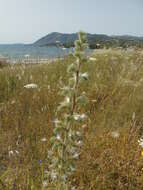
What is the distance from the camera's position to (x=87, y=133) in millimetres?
3014

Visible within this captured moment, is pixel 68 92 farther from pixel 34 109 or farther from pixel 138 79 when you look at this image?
pixel 138 79

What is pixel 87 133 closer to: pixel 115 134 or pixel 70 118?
pixel 115 134

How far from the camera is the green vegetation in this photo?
8.22 ft

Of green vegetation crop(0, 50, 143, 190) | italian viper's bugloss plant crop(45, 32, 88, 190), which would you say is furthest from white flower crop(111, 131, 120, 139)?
italian viper's bugloss plant crop(45, 32, 88, 190)

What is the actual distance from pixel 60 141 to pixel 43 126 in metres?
1.98

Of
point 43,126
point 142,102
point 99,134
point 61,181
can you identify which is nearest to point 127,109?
point 142,102

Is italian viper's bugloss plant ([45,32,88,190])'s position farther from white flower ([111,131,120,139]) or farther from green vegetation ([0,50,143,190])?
white flower ([111,131,120,139])

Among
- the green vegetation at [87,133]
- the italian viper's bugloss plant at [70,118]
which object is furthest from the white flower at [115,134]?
the italian viper's bugloss plant at [70,118]

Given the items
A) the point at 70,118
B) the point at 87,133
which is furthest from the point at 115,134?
the point at 70,118

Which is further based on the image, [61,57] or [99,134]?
[61,57]

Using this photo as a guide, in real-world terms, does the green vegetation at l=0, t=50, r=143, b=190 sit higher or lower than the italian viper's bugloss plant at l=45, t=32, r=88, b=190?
lower

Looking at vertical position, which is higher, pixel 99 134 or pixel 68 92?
pixel 68 92

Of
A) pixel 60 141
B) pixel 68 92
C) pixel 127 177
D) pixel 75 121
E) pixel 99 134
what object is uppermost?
pixel 68 92

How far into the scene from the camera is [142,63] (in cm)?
708
